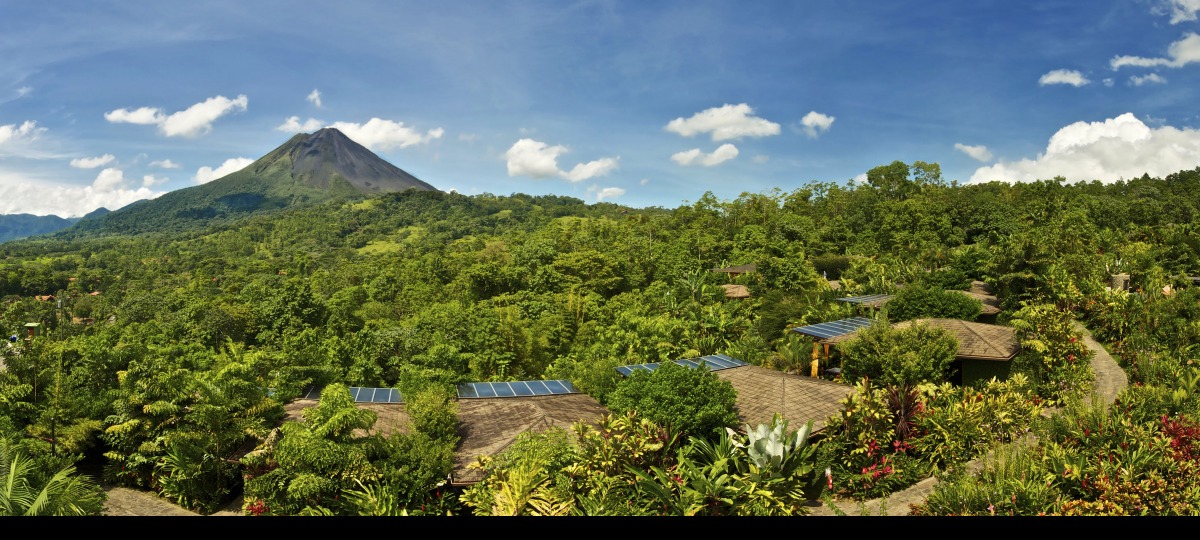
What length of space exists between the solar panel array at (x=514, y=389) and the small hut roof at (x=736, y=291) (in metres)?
16.0

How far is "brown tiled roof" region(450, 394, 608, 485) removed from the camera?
1050cm

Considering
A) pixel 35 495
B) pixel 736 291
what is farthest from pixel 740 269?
pixel 35 495

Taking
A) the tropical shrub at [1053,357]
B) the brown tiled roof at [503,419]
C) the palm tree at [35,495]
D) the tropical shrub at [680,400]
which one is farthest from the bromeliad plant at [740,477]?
the palm tree at [35,495]

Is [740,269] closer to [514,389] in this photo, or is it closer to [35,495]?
[514,389]

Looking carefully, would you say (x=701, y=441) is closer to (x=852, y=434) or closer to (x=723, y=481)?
(x=723, y=481)

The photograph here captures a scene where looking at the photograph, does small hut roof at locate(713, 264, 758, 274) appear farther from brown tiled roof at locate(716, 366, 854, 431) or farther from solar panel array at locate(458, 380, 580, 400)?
solar panel array at locate(458, 380, 580, 400)

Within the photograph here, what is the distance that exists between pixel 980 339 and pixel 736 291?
51.1ft

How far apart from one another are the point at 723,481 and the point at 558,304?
2256cm

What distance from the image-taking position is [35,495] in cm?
789

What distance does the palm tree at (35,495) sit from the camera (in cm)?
699

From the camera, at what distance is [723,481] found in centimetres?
912
